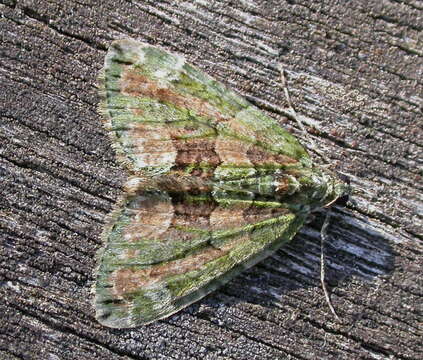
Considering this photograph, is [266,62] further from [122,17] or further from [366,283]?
[366,283]

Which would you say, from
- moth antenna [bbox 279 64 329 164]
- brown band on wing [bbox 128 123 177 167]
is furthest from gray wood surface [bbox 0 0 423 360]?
brown band on wing [bbox 128 123 177 167]

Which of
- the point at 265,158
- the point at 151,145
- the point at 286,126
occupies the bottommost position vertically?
the point at 151,145

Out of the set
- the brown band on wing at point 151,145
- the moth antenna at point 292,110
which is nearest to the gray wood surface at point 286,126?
the moth antenna at point 292,110

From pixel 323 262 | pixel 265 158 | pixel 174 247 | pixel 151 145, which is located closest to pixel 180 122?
pixel 151 145

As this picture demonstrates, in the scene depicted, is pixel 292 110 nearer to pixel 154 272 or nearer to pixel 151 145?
pixel 151 145

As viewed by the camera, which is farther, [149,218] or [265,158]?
[265,158]

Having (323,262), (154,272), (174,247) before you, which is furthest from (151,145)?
(323,262)

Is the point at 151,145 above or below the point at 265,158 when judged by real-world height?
below
